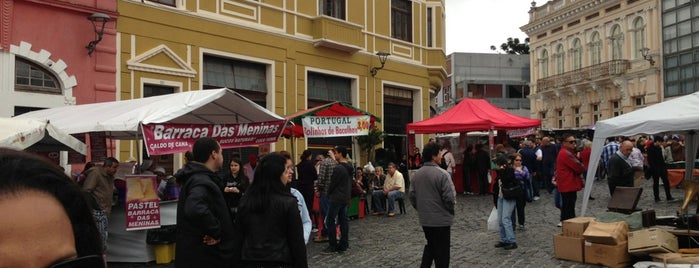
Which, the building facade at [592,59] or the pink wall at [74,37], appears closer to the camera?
the pink wall at [74,37]

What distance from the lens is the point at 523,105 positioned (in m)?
52.9

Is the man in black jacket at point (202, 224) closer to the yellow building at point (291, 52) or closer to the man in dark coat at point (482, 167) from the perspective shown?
the yellow building at point (291, 52)

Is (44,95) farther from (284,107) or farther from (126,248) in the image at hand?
(284,107)

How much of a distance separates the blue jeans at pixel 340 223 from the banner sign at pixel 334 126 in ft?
6.75

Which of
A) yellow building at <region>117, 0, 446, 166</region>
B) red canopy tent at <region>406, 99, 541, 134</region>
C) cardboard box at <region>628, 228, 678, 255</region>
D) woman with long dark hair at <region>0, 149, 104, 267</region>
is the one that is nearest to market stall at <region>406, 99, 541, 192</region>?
red canopy tent at <region>406, 99, 541, 134</region>

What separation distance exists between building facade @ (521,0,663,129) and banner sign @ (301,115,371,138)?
28672mm

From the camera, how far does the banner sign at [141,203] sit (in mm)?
7961

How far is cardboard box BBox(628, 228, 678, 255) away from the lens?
7.25 m

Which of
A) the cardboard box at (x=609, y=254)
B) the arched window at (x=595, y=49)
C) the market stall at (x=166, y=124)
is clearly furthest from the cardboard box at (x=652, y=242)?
the arched window at (x=595, y=49)

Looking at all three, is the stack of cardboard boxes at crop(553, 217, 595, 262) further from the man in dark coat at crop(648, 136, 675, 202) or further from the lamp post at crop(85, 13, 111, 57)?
the lamp post at crop(85, 13, 111, 57)

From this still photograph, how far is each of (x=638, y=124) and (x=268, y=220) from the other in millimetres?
7302

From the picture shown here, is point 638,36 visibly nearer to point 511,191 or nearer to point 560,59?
point 560,59

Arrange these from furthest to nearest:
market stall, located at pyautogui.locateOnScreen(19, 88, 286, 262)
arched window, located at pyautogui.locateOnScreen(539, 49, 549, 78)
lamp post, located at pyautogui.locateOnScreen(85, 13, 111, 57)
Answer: arched window, located at pyautogui.locateOnScreen(539, 49, 549, 78)
lamp post, located at pyautogui.locateOnScreen(85, 13, 111, 57)
market stall, located at pyautogui.locateOnScreen(19, 88, 286, 262)

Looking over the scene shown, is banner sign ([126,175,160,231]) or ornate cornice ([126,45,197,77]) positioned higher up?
ornate cornice ([126,45,197,77])
